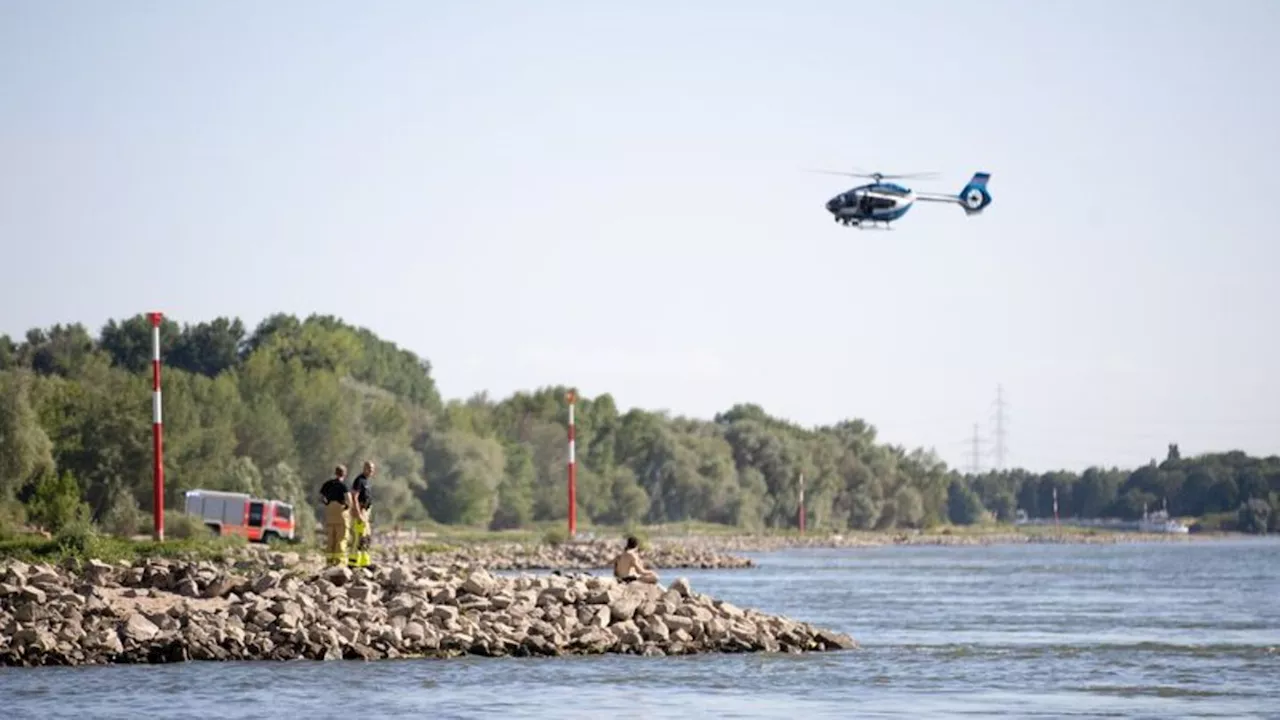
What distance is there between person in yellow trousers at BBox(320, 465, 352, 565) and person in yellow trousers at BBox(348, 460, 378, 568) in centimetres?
15

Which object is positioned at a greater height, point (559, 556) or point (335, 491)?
point (335, 491)

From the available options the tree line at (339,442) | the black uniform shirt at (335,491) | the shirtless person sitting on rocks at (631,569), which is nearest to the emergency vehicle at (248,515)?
the tree line at (339,442)

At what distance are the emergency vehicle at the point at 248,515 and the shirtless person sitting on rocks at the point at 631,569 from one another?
39.9 meters

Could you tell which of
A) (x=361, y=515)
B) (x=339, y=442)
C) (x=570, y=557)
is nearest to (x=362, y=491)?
(x=361, y=515)

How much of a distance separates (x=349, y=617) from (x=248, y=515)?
4391 cm

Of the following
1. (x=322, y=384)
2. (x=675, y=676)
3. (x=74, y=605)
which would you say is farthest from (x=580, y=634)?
(x=322, y=384)

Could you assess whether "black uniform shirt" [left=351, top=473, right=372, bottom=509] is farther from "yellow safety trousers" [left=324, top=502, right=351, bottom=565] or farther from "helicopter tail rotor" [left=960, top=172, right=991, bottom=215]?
"helicopter tail rotor" [left=960, top=172, right=991, bottom=215]

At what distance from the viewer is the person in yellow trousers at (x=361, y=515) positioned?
37.9 meters

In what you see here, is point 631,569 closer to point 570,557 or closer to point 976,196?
point 976,196

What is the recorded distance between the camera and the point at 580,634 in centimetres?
3700

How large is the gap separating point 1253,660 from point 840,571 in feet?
172

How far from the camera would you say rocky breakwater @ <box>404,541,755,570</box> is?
81125mm

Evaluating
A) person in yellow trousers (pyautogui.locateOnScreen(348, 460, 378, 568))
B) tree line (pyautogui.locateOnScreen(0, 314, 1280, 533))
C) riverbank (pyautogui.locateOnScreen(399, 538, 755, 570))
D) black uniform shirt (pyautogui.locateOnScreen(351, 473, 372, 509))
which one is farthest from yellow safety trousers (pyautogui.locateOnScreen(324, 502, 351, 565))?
riverbank (pyautogui.locateOnScreen(399, 538, 755, 570))

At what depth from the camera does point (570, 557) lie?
89.2 m
